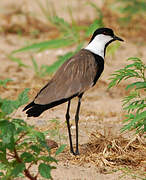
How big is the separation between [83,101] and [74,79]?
169cm

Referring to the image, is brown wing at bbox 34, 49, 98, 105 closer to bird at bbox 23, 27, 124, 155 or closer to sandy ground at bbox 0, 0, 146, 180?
bird at bbox 23, 27, 124, 155

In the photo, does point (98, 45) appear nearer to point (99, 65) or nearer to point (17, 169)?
point (99, 65)

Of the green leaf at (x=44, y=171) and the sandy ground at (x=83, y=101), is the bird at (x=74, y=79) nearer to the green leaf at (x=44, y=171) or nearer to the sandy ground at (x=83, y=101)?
the sandy ground at (x=83, y=101)

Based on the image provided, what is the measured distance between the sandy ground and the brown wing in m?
0.48

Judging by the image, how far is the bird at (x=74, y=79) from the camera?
3562 mm

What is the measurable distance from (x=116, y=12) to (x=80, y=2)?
3.14 feet

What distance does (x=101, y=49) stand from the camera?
4020mm

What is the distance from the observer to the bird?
3.56 meters

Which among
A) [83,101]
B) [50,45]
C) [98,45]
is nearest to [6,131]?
[98,45]

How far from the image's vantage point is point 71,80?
3764 mm

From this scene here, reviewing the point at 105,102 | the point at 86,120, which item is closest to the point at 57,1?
the point at 105,102

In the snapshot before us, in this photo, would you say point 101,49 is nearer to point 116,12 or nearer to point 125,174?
point 125,174

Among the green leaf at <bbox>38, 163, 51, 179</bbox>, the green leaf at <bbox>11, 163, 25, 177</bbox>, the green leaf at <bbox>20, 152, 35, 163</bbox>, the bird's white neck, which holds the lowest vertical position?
the green leaf at <bbox>38, 163, 51, 179</bbox>

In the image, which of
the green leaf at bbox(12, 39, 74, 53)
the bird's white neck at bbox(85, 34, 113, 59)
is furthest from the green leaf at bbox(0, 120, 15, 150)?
the green leaf at bbox(12, 39, 74, 53)
